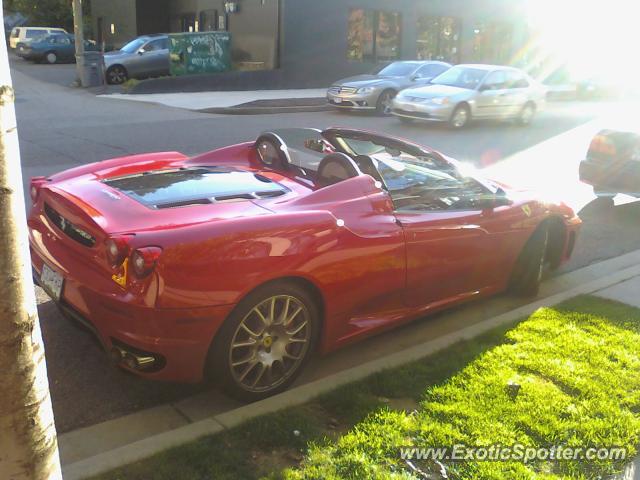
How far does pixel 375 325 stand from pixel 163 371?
1369mm

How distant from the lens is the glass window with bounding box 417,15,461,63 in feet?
96.7

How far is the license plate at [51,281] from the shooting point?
3.52 m

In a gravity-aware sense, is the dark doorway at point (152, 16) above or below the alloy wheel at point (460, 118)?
above

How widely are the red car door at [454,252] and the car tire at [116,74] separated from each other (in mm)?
21831

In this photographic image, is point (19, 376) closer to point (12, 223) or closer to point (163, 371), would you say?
point (12, 223)

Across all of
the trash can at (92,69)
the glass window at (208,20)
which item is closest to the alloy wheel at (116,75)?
the trash can at (92,69)

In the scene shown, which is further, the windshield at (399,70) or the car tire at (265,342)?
the windshield at (399,70)

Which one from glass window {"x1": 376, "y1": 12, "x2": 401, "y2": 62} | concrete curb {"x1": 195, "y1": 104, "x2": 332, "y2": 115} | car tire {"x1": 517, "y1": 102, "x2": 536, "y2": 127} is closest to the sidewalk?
concrete curb {"x1": 195, "y1": 104, "x2": 332, "y2": 115}

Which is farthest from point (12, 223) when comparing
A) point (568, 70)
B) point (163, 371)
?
point (568, 70)

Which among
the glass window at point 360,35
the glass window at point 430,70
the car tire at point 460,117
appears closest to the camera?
the car tire at point 460,117

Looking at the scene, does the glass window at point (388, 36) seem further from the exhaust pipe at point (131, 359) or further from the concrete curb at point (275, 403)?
the exhaust pipe at point (131, 359)

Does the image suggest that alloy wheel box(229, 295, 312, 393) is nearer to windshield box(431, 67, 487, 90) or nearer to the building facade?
windshield box(431, 67, 487, 90)

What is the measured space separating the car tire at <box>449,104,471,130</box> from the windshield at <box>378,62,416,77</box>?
11.6 ft

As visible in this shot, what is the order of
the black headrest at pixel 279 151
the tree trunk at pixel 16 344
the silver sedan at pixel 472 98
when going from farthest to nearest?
the silver sedan at pixel 472 98 → the black headrest at pixel 279 151 → the tree trunk at pixel 16 344
